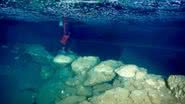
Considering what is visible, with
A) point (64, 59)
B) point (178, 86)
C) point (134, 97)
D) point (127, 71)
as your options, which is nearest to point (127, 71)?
point (127, 71)

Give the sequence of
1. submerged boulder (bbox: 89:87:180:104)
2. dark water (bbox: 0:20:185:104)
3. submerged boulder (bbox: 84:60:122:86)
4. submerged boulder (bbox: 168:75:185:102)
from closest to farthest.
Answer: submerged boulder (bbox: 89:87:180:104) → submerged boulder (bbox: 168:75:185:102) → submerged boulder (bbox: 84:60:122:86) → dark water (bbox: 0:20:185:104)

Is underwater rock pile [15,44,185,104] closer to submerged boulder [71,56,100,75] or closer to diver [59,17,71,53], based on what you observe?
submerged boulder [71,56,100,75]

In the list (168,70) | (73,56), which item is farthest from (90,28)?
(168,70)

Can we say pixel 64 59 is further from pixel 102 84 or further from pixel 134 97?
pixel 134 97

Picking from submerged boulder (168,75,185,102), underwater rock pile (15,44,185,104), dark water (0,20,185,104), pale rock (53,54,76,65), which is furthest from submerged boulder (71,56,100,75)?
submerged boulder (168,75,185,102)

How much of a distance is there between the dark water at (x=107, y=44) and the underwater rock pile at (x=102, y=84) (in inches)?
41.2

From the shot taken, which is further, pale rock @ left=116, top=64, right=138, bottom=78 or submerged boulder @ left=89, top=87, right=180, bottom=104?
pale rock @ left=116, top=64, right=138, bottom=78

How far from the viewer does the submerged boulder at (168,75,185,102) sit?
701 cm

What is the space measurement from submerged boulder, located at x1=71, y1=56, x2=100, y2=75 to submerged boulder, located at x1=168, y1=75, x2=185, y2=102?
3.23 meters

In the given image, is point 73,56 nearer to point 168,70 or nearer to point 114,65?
point 114,65

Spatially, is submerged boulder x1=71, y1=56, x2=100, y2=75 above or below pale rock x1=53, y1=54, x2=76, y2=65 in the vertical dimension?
above

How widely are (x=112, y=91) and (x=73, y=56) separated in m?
3.89

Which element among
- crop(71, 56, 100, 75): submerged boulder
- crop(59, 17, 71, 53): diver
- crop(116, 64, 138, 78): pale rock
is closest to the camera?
crop(116, 64, 138, 78): pale rock

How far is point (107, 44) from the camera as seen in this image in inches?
456
